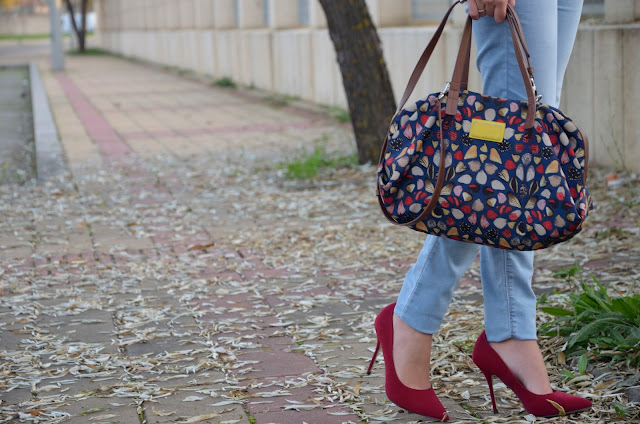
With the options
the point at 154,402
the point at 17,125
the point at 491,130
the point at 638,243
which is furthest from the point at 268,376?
the point at 17,125

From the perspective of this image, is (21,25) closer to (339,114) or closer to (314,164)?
(339,114)

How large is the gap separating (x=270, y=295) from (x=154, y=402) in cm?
123

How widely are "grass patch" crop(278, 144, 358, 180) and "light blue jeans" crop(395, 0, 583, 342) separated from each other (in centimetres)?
422

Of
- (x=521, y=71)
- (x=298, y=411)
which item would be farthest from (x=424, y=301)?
(x=521, y=71)

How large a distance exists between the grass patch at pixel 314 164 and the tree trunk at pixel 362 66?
386 millimetres

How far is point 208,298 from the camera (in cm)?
403

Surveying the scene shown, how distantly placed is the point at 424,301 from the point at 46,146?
7.37 metres

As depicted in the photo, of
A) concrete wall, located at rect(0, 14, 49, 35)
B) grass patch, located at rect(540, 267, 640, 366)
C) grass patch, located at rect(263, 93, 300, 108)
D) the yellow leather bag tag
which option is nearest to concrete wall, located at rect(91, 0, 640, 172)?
grass patch, located at rect(263, 93, 300, 108)

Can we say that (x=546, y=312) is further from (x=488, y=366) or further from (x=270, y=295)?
(x=270, y=295)

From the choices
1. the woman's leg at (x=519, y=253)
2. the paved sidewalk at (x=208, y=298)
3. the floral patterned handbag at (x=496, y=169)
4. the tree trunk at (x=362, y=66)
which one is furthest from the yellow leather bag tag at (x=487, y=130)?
the tree trunk at (x=362, y=66)

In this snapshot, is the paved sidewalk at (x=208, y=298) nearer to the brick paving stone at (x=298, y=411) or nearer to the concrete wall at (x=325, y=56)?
the brick paving stone at (x=298, y=411)

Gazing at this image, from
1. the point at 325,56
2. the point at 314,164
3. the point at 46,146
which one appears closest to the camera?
the point at 314,164

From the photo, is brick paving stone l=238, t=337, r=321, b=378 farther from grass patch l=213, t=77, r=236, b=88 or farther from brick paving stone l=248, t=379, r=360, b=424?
grass patch l=213, t=77, r=236, b=88

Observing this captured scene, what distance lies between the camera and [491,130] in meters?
2.33
